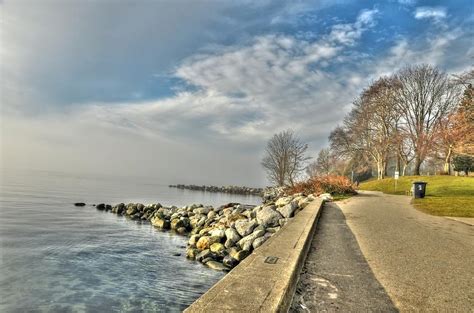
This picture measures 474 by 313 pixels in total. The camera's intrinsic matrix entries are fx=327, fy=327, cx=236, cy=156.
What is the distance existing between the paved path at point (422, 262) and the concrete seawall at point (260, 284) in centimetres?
128

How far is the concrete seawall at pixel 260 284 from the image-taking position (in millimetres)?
3223

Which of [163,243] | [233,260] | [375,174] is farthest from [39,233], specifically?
[375,174]

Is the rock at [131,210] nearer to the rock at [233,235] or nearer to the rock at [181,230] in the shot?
the rock at [181,230]

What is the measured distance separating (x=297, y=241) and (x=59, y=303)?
17.6ft

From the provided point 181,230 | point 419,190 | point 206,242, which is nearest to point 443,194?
point 419,190

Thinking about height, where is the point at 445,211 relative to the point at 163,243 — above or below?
above

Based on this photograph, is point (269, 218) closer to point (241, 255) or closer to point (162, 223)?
point (241, 255)

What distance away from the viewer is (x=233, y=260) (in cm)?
1011

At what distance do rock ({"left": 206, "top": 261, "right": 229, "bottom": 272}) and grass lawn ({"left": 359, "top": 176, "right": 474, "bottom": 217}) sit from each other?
1014 centimetres

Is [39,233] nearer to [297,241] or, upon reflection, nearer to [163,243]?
[163,243]

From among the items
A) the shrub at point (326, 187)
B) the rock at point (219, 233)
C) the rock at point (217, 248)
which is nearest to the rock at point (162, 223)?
the rock at point (219, 233)

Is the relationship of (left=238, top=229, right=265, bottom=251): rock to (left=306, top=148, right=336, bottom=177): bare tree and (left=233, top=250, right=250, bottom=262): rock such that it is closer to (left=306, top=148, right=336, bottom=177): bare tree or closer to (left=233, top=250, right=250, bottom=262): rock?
(left=233, top=250, right=250, bottom=262): rock

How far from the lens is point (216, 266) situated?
1012 centimetres

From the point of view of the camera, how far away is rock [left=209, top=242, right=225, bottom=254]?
37.0 ft
